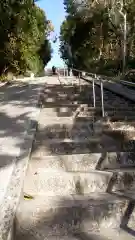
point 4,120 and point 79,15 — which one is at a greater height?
point 79,15

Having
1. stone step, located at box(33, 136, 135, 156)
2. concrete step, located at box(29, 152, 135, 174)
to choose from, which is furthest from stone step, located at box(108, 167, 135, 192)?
stone step, located at box(33, 136, 135, 156)

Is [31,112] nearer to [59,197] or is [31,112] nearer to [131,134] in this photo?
[131,134]

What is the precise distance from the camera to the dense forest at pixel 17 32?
15649 mm

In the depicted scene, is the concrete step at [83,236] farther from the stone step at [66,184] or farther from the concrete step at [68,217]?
the stone step at [66,184]

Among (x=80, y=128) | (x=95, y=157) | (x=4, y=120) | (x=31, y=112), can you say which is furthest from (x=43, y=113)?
(x=95, y=157)

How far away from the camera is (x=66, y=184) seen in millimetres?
4395

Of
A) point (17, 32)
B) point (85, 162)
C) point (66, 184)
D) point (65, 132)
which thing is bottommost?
point (66, 184)

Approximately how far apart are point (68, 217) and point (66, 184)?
63 cm

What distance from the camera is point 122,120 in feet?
22.9

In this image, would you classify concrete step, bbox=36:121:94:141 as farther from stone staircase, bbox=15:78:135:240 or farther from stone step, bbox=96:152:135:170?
stone step, bbox=96:152:135:170

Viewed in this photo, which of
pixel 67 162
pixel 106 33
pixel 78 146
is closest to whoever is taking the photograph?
pixel 67 162

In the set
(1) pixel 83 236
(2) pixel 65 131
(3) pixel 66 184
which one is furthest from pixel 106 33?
(1) pixel 83 236

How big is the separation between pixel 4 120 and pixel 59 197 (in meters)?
3.89

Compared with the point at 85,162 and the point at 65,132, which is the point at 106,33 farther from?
the point at 85,162
